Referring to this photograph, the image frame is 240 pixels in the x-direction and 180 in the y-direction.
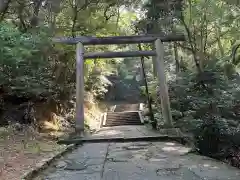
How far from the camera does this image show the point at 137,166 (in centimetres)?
612

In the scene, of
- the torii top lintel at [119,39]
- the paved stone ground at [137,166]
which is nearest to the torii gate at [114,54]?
the torii top lintel at [119,39]

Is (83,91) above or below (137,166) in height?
above

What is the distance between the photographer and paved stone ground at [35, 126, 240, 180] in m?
5.28

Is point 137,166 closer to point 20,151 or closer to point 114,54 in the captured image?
point 20,151

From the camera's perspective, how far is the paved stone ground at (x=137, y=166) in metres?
5.28

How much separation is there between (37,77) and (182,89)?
21.2ft

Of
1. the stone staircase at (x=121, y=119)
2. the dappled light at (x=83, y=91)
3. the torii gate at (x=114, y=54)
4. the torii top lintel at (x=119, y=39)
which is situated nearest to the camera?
the dappled light at (x=83, y=91)

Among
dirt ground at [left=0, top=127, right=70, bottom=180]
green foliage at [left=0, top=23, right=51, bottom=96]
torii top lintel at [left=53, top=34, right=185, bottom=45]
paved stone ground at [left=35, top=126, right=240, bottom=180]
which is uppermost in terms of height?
torii top lintel at [left=53, top=34, right=185, bottom=45]

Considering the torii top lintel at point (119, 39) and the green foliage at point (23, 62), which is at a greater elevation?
the torii top lintel at point (119, 39)

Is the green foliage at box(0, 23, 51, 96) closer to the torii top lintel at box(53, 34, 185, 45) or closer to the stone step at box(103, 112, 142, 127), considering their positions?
the torii top lintel at box(53, 34, 185, 45)

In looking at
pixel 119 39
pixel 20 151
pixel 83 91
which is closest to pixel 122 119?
pixel 83 91

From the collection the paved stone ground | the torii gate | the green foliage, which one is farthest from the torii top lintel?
the paved stone ground

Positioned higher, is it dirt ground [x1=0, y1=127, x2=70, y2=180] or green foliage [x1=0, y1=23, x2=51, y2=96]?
green foliage [x1=0, y1=23, x2=51, y2=96]

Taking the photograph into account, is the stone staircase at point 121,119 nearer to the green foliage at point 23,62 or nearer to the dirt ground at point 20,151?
the green foliage at point 23,62
